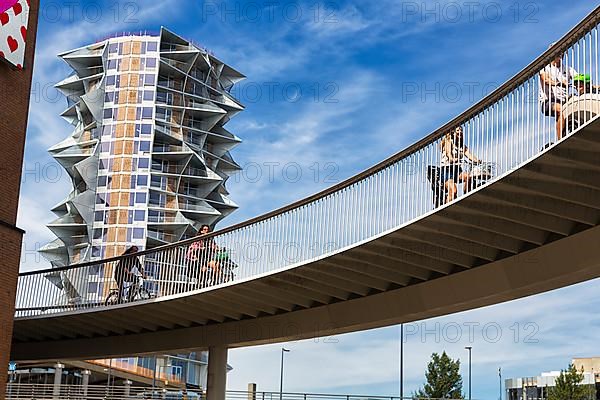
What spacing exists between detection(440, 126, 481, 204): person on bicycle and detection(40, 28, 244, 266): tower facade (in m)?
96.4

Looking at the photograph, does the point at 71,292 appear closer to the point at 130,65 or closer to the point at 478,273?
the point at 478,273

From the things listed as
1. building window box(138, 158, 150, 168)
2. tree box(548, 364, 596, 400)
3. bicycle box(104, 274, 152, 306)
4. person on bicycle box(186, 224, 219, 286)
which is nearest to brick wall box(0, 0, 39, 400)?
person on bicycle box(186, 224, 219, 286)

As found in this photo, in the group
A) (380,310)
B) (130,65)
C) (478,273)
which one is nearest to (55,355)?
(380,310)

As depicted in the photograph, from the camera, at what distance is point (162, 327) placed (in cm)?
2817

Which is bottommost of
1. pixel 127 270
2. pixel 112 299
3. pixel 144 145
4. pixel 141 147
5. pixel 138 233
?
pixel 112 299

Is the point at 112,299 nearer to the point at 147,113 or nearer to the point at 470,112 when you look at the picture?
the point at 470,112

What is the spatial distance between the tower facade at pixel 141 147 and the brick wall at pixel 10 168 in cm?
9058

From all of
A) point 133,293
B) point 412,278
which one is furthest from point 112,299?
point 412,278

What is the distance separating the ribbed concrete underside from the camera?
15.9 metres

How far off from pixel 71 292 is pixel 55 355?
250 cm

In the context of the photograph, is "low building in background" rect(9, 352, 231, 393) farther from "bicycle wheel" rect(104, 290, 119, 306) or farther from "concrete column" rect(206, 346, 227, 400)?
"bicycle wheel" rect(104, 290, 119, 306)

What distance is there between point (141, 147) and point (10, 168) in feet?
316

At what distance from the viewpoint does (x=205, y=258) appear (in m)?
24.2

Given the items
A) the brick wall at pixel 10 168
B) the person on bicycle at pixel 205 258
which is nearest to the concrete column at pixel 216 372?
the person on bicycle at pixel 205 258
